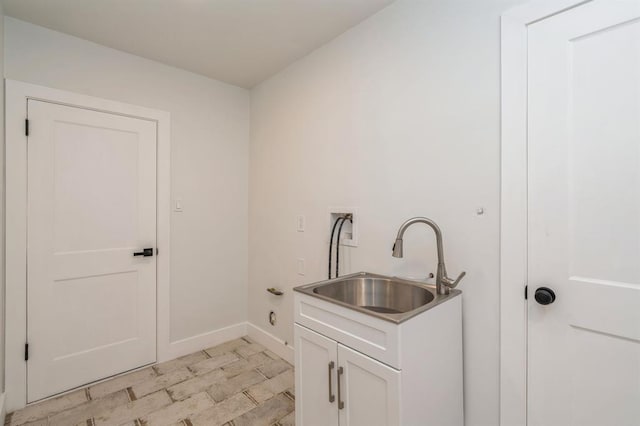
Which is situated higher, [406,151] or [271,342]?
[406,151]

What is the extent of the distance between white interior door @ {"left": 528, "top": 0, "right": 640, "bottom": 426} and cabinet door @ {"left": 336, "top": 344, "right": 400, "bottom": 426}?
2.14ft

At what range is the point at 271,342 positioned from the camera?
2754mm

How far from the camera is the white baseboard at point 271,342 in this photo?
256cm

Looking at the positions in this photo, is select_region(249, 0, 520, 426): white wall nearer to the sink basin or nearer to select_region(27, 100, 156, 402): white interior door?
the sink basin

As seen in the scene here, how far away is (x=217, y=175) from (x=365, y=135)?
1.62 metres

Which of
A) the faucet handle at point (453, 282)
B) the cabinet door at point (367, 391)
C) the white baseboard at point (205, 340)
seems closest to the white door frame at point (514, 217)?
the faucet handle at point (453, 282)

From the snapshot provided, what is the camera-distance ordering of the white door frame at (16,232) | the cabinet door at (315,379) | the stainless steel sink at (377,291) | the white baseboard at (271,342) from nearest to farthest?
the cabinet door at (315,379) < the stainless steel sink at (377,291) < the white door frame at (16,232) < the white baseboard at (271,342)

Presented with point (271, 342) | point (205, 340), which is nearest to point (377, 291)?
point (271, 342)

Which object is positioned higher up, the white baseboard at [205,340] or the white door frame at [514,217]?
the white door frame at [514,217]

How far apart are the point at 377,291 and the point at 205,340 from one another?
6.26 ft

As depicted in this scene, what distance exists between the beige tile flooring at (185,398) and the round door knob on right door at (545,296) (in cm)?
155

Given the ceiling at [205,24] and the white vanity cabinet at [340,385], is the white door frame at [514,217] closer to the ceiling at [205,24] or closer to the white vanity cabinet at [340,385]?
the white vanity cabinet at [340,385]

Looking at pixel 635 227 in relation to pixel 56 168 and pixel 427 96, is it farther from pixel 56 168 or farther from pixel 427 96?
pixel 56 168

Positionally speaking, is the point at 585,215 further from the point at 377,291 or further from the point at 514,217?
the point at 377,291
